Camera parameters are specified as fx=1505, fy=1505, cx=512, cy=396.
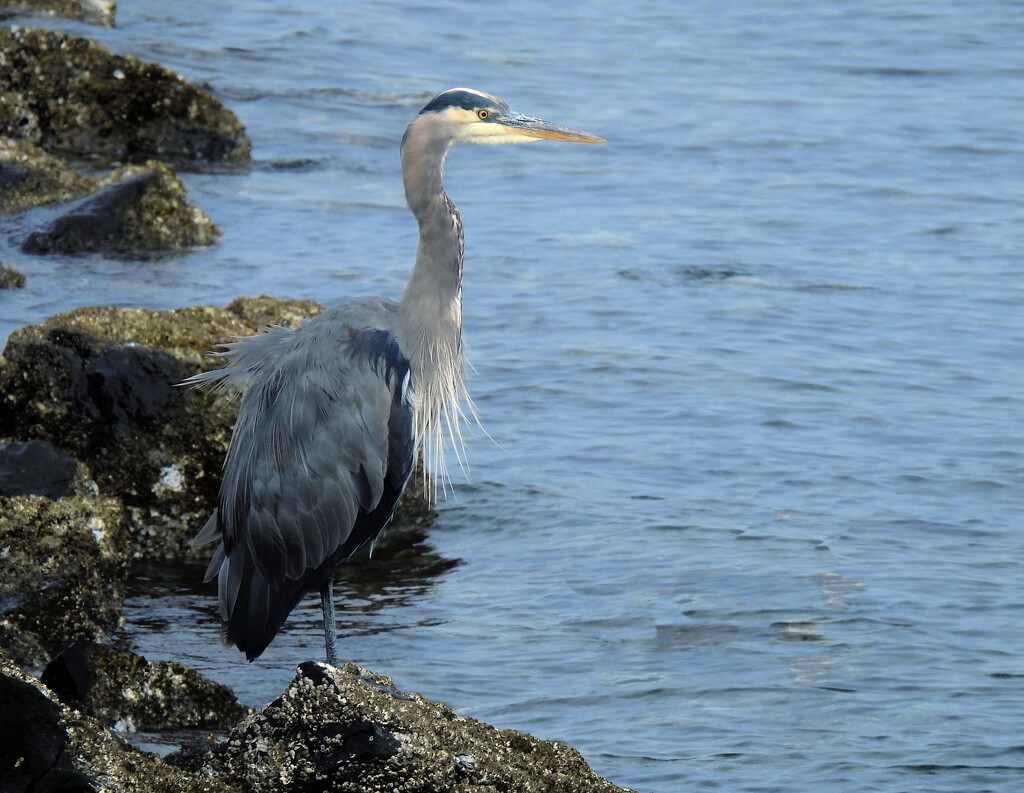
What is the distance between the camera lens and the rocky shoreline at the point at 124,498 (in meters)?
4.00

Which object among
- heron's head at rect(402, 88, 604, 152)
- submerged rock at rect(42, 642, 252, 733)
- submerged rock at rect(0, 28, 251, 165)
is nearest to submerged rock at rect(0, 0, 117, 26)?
submerged rock at rect(0, 28, 251, 165)

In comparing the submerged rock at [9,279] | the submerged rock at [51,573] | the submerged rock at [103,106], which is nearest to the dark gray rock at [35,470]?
the submerged rock at [51,573]

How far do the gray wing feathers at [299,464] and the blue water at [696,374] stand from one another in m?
0.90

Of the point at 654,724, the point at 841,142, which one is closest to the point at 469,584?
the point at 654,724

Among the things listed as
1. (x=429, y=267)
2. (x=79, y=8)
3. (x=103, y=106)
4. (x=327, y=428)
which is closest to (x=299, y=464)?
(x=327, y=428)

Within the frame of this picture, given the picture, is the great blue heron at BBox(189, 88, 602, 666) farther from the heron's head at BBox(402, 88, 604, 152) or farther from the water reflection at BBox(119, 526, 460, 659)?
the water reflection at BBox(119, 526, 460, 659)

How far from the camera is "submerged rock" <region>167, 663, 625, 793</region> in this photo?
3977 millimetres

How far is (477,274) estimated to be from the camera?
13.0 meters

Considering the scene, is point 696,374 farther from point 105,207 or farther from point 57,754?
point 57,754

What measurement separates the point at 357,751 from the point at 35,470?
130 inches

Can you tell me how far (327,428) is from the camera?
563 cm

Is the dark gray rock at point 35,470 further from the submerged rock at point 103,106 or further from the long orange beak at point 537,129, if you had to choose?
the submerged rock at point 103,106

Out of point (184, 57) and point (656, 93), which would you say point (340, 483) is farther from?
point (184, 57)

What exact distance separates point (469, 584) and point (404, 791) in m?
3.78
